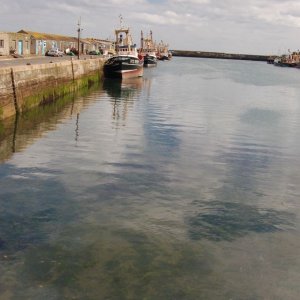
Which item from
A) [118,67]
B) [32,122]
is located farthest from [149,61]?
[32,122]

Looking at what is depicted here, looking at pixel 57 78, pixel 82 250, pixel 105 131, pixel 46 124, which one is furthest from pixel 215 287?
pixel 57 78

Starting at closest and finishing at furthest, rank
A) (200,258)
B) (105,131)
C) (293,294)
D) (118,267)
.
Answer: (293,294) → (118,267) → (200,258) → (105,131)

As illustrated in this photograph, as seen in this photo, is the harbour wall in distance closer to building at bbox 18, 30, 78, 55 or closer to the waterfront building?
the waterfront building

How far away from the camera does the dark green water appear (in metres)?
9.87

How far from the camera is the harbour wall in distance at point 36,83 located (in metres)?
27.8

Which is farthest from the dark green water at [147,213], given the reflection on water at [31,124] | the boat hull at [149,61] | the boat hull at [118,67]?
the boat hull at [149,61]

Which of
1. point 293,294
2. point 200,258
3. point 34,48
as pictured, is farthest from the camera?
point 34,48

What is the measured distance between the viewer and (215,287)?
32.2 ft

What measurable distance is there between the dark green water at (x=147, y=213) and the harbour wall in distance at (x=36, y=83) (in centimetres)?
234

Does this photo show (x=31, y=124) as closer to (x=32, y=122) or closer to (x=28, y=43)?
(x=32, y=122)

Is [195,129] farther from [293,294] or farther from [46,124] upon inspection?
[293,294]

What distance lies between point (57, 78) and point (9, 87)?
45.2ft

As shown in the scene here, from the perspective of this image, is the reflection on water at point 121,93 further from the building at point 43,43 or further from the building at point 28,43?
the building at point 43,43

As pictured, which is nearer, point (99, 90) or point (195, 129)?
point (195, 129)
